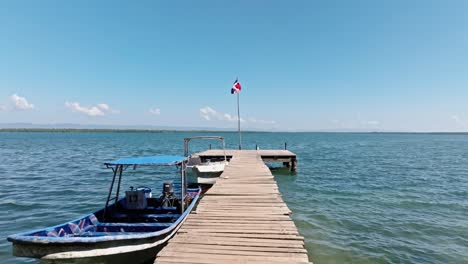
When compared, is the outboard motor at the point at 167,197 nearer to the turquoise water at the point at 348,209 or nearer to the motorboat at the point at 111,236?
the motorboat at the point at 111,236

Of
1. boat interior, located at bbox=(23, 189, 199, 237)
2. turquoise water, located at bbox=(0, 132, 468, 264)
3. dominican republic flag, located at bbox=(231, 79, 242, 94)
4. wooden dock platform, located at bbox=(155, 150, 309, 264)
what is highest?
dominican republic flag, located at bbox=(231, 79, 242, 94)

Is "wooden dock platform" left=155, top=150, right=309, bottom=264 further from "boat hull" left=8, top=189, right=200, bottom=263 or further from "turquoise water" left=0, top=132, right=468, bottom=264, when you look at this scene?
"turquoise water" left=0, top=132, right=468, bottom=264

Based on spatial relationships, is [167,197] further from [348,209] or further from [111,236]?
[348,209]

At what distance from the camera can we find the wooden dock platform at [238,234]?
5427 mm

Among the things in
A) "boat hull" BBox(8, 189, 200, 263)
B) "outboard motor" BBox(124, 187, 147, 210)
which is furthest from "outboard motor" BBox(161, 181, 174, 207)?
"boat hull" BBox(8, 189, 200, 263)

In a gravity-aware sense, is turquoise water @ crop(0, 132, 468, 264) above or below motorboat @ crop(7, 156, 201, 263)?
below

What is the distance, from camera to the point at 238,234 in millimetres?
6594

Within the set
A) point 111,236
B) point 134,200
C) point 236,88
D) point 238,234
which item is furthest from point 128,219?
point 236,88

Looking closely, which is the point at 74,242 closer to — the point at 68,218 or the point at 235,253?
the point at 235,253

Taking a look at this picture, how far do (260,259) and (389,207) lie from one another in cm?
1211

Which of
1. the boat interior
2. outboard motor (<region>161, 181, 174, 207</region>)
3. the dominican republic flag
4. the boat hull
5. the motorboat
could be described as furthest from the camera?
the dominican republic flag

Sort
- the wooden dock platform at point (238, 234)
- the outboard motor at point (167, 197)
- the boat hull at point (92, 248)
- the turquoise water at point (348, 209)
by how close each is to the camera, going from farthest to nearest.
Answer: the outboard motor at point (167, 197), the turquoise water at point (348, 209), the boat hull at point (92, 248), the wooden dock platform at point (238, 234)

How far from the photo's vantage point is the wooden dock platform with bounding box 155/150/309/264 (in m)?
5.43

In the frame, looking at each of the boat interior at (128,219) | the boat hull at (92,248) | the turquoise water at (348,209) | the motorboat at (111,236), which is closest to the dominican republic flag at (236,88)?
the turquoise water at (348,209)
